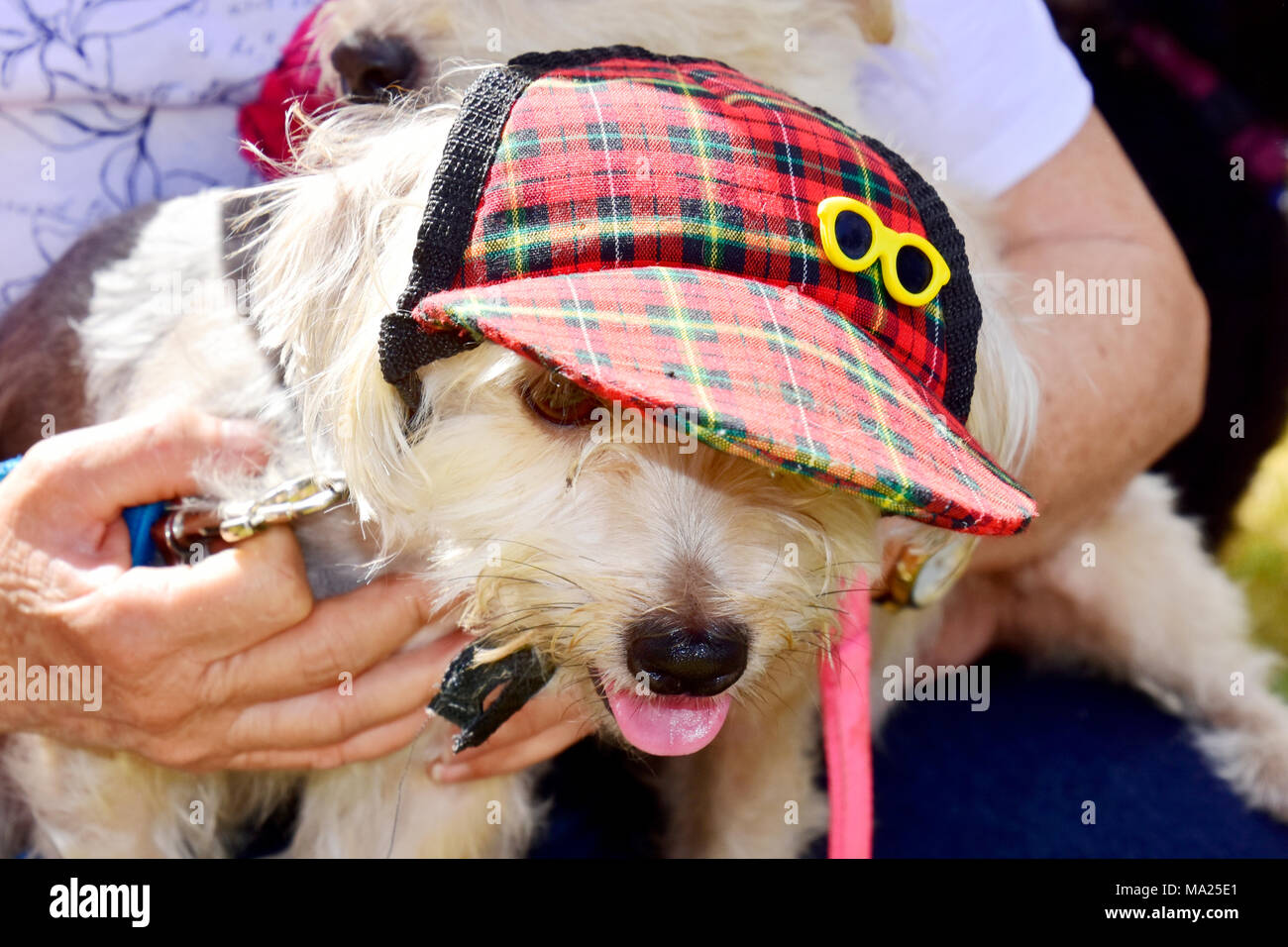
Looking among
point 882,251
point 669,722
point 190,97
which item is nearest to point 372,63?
point 190,97

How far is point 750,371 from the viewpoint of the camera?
1.13 metres

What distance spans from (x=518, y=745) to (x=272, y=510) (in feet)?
1.95

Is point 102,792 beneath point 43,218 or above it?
beneath

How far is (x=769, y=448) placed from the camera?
1066 mm

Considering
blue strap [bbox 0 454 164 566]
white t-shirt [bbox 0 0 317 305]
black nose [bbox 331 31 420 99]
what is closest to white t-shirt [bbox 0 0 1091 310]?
white t-shirt [bbox 0 0 317 305]

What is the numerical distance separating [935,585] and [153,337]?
1473 millimetres

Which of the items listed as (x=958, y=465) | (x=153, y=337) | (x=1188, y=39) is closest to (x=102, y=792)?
(x=153, y=337)

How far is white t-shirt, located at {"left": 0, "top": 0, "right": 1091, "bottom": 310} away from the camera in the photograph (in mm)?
2219

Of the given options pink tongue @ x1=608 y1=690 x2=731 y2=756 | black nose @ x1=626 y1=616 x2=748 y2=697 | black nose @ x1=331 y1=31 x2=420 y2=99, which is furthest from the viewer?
black nose @ x1=331 y1=31 x2=420 y2=99

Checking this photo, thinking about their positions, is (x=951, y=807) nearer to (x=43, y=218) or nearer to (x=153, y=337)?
(x=153, y=337)

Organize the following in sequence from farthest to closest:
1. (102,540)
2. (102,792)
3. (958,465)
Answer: (102,792) → (102,540) → (958,465)

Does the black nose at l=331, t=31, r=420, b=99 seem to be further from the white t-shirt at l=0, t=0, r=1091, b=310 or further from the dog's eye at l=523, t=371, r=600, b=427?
the dog's eye at l=523, t=371, r=600, b=427

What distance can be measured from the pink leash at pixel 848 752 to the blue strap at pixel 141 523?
3.58 feet

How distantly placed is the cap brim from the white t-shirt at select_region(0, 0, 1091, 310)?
1.18m
